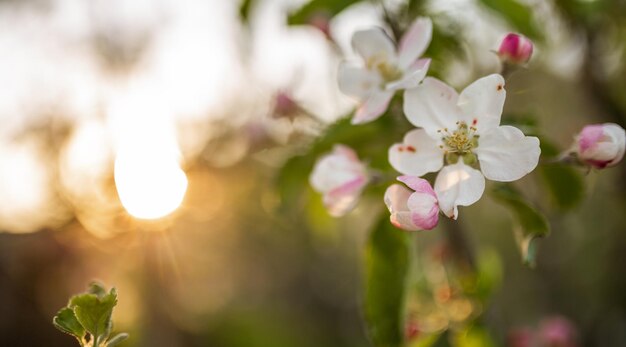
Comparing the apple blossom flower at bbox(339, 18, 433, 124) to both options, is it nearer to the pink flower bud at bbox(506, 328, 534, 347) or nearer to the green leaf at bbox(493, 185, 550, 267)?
the green leaf at bbox(493, 185, 550, 267)

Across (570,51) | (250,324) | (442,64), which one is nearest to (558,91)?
(570,51)

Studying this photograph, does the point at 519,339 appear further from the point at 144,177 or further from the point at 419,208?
the point at 144,177

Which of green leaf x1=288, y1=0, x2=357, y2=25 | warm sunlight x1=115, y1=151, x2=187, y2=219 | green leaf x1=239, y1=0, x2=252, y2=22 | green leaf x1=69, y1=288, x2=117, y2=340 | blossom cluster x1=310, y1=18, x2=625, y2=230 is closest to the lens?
green leaf x1=69, y1=288, x2=117, y2=340

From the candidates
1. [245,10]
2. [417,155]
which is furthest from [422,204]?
[245,10]

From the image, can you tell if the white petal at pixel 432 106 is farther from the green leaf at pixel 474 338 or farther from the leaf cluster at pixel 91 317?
the green leaf at pixel 474 338

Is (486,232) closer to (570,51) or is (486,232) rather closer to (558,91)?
(558,91)

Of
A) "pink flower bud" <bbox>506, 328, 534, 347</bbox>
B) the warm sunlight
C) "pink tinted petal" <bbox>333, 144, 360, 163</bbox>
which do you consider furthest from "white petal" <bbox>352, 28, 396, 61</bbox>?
the warm sunlight
